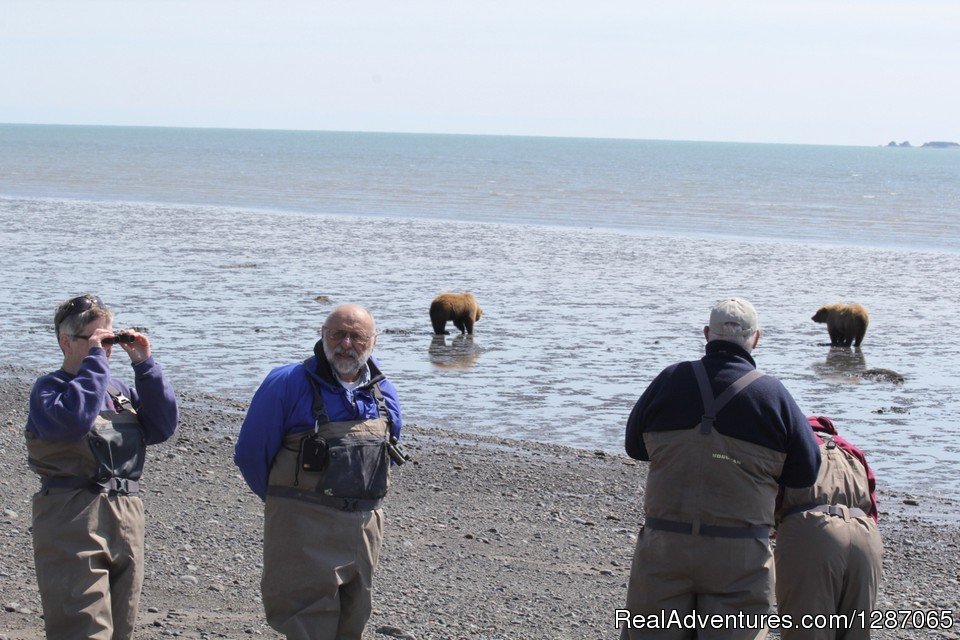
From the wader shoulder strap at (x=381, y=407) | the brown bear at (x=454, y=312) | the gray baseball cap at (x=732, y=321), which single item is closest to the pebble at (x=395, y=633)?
the wader shoulder strap at (x=381, y=407)

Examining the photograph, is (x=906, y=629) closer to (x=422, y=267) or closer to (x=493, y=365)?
(x=493, y=365)

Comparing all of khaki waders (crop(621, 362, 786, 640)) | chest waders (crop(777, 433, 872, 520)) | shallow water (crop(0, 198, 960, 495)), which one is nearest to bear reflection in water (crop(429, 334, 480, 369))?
shallow water (crop(0, 198, 960, 495))

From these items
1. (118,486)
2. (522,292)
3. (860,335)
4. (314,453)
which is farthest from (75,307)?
(522,292)

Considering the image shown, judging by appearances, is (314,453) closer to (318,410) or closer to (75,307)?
(318,410)

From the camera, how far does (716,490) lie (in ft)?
15.5

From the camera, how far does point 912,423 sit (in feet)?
45.9

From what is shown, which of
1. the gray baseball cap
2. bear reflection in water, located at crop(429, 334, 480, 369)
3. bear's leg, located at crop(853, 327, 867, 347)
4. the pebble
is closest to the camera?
the gray baseball cap

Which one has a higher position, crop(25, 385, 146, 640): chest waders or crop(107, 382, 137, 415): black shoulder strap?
crop(107, 382, 137, 415): black shoulder strap

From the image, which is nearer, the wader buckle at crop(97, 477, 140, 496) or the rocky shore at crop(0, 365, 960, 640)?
the wader buckle at crop(97, 477, 140, 496)

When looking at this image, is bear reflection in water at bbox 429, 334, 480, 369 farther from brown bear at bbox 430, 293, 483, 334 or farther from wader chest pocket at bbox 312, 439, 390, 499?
wader chest pocket at bbox 312, 439, 390, 499

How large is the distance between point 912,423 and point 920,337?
7.54 meters

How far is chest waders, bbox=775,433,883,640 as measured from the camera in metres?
4.92

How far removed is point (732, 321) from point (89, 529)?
261 cm

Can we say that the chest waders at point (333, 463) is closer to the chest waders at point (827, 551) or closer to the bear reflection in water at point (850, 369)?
the chest waders at point (827, 551)
